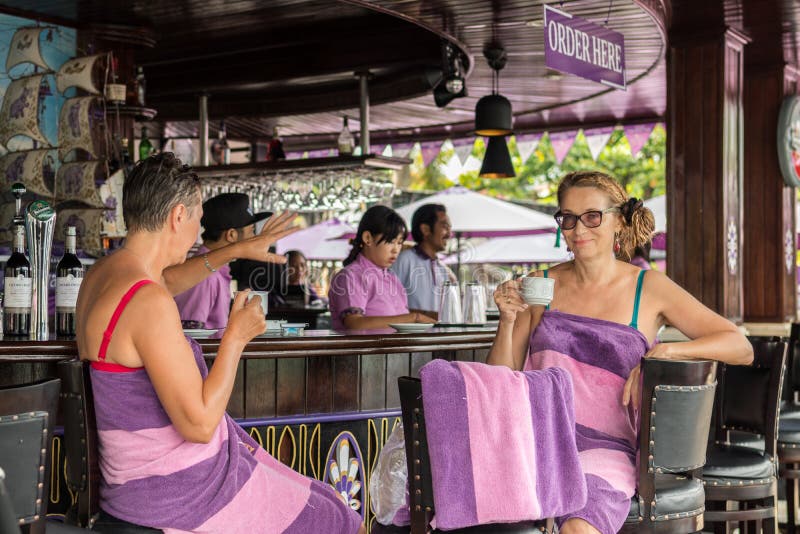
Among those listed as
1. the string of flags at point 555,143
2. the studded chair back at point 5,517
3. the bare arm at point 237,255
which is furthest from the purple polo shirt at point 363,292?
the string of flags at point 555,143

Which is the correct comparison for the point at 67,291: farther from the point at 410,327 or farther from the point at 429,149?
the point at 429,149

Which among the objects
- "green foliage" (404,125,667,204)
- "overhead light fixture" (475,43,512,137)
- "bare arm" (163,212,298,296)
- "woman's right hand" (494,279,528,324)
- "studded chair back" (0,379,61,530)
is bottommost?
"studded chair back" (0,379,61,530)

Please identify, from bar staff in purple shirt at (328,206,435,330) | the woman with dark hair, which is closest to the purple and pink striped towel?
the woman with dark hair

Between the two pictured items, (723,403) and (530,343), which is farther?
(723,403)

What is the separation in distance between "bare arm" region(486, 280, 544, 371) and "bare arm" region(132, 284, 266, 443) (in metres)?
1.00

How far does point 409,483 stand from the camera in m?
2.28

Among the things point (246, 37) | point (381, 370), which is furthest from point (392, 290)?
point (246, 37)

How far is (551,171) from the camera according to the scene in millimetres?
23922

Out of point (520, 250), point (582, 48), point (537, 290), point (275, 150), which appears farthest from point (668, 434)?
point (520, 250)

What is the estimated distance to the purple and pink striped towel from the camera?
7.17 feet

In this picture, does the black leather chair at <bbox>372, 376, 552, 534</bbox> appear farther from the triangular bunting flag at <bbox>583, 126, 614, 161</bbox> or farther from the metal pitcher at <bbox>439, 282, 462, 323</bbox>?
the triangular bunting flag at <bbox>583, 126, 614, 161</bbox>

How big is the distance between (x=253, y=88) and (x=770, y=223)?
4.69 meters

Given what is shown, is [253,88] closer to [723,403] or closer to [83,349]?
[723,403]

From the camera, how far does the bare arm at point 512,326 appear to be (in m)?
2.97
